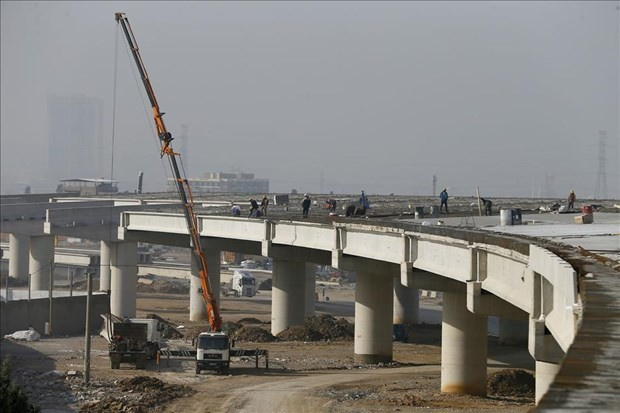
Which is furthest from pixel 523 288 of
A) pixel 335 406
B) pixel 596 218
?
pixel 596 218

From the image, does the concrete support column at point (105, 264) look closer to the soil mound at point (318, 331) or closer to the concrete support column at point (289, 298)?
the concrete support column at point (289, 298)

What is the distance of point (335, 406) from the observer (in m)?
43.8

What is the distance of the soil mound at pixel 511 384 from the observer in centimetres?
4879

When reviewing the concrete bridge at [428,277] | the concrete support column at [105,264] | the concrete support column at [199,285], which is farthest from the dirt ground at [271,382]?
the concrete support column at [105,264]

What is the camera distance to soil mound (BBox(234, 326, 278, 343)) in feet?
226

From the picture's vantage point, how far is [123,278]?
88188 mm

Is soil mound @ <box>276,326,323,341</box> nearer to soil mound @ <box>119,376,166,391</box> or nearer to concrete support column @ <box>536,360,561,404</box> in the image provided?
soil mound @ <box>119,376,166,391</box>

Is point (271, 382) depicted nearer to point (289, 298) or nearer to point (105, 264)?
point (289, 298)

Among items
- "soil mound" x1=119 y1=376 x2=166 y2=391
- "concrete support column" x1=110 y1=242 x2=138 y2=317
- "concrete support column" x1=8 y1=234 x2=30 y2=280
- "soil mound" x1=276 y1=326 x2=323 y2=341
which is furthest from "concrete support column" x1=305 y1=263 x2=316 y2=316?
"concrete support column" x1=8 y1=234 x2=30 y2=280

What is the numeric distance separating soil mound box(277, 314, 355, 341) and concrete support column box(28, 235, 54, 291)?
31.7 m

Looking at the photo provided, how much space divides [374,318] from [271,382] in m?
9.81

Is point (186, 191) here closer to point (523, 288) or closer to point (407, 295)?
point (407, 295)

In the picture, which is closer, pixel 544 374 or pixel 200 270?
pixel 544 374

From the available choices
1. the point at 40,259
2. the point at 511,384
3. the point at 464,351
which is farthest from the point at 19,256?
the point at 464,351
